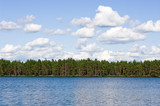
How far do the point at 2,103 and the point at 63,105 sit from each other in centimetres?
1182

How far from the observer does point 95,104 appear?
4934cm

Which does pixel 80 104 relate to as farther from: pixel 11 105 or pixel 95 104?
pixel 11 105

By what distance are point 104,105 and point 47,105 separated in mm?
10503

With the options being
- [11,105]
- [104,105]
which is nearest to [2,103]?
[11,105]

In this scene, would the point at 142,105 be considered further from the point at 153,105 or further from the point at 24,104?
the point at 24,104

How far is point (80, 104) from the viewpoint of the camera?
49.1 m

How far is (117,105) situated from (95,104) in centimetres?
414


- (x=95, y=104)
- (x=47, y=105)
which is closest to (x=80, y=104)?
(x=95, y=104)

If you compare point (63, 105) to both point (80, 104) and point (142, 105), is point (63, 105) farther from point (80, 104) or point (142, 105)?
point (142, 105)

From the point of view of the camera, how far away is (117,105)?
48406mm

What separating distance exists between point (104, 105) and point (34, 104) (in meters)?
13.1

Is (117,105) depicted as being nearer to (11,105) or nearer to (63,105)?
(63,105)

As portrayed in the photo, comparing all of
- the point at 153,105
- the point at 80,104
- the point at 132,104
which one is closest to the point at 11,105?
the point at 80,104

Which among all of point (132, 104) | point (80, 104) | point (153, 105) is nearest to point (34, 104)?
point (80, 104)
